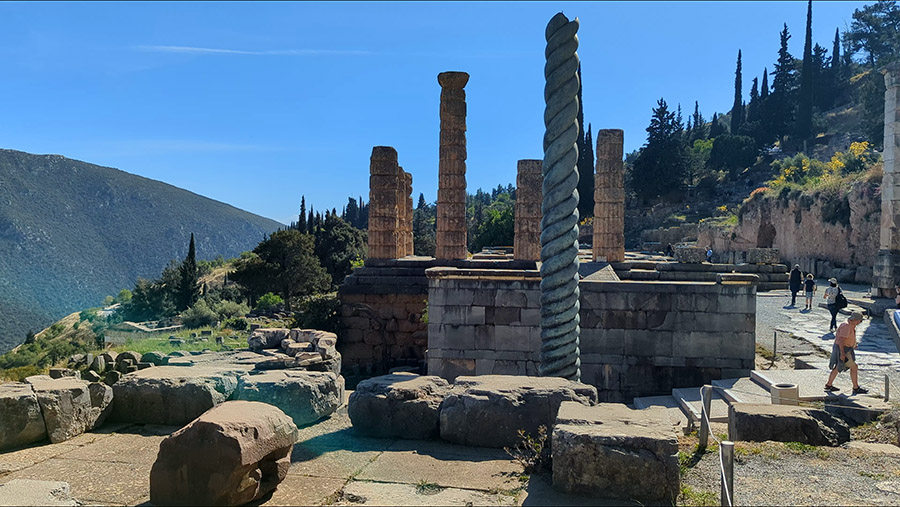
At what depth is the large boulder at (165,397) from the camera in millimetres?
5359

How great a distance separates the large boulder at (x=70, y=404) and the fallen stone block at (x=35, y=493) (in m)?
1.31

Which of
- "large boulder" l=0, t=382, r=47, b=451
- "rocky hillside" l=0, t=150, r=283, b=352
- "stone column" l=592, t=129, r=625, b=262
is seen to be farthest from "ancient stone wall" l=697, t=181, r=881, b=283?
"rocky hillside" l=0, t=150, r=283, b=352

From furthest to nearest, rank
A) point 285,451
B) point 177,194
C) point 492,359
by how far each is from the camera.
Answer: point 177,194 → point 492,359 → point 285,451

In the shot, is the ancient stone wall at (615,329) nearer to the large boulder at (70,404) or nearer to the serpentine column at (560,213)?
the serpentine column at (560,213)

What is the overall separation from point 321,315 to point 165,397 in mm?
10102

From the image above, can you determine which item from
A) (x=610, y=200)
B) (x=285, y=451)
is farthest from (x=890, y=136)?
(x=285, y=451)

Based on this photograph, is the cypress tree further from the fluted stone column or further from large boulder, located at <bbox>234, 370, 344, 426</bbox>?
large boulder, located at <bbox>234, 370, 344, 426</bbox>

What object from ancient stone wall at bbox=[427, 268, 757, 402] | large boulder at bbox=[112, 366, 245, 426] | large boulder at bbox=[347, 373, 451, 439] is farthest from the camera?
ancient stone wall at bbox=[427, 268, 757, 402]

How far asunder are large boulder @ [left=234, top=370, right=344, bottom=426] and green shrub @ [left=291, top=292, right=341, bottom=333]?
942cm

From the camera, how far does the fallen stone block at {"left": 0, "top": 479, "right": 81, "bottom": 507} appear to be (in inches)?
130

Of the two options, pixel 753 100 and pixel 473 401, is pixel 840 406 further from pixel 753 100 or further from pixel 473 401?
pixel 753 100

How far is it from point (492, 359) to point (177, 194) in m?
101

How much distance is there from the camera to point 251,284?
32.8m

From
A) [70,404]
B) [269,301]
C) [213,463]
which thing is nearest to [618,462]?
[213,463]
